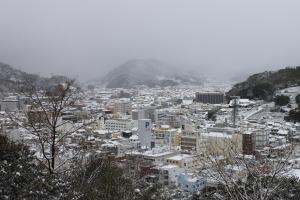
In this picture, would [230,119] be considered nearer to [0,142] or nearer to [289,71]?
[289,71]

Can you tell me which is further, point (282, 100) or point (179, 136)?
point (282, 100)

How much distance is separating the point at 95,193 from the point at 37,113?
3.31ft

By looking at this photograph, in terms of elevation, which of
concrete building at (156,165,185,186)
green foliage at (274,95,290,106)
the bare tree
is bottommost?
concrete building at (156,165,185,186)

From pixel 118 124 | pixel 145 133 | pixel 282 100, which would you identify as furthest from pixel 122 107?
pixel 282 100

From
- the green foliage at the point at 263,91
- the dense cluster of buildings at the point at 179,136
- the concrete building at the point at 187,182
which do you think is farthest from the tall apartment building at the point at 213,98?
the concrete building at the point at 187,182

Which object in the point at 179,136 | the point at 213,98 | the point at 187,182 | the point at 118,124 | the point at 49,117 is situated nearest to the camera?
the point at 49,117

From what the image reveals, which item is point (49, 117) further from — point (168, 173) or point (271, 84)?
point (271, 84)

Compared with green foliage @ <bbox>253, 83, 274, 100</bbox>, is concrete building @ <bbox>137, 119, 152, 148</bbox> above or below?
below

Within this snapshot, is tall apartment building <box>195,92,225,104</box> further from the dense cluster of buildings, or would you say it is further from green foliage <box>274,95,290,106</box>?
green foliage <box>274,95,290,106</box>

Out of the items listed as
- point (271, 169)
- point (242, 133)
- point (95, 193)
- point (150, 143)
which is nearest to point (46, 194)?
point (95, 193)

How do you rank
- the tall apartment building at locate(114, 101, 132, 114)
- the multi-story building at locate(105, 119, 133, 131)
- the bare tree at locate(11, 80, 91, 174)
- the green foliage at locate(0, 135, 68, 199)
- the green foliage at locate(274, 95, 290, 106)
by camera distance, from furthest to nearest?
the tall apartment building at locate(114, 101, 132, 114) → the multi-story building at locate(105, 119, 133, 131) → the green foliage at locate(274, 95, 290, 106) → the bare tree at locate(11, 80, 91, 174) → the green foliage at locate(0, 135, 68, 199)

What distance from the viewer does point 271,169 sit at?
16.5 feet

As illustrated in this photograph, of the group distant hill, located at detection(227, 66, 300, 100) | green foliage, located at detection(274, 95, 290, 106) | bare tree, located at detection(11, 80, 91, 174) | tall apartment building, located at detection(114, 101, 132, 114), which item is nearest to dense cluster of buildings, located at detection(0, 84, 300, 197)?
green foliage, located at detection(274, 95, 290, 106)

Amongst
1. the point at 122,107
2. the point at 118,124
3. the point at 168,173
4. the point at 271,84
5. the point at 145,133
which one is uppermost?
the point at 271,84
